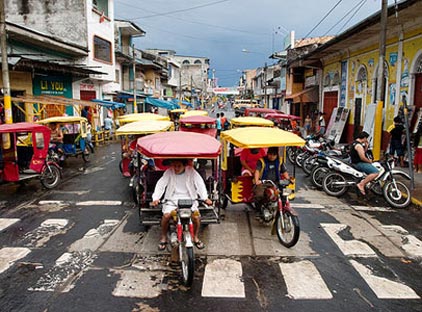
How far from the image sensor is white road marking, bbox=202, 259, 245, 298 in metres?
4.79

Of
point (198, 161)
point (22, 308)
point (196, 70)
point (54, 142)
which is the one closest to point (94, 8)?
point (54, 142)

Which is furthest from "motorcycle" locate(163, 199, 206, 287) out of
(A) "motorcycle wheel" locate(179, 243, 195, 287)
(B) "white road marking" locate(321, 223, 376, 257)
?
(B) "white road marking" locate(321, 223, 376, 257)

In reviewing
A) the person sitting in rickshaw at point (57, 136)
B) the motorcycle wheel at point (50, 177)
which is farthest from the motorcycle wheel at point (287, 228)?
the person sitting in rickshaw at point (57, 136)

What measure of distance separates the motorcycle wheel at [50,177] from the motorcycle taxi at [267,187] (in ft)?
16.8

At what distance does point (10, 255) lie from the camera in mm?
5988

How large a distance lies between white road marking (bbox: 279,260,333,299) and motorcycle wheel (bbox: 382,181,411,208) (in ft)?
13.9

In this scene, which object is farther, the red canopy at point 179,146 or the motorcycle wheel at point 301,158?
the motorcycle wheel at point 301,158

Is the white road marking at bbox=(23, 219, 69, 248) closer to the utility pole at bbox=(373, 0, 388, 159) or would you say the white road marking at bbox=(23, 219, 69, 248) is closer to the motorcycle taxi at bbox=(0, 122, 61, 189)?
the motorcycle taxi at bbox=(0, 122, 61, 189)

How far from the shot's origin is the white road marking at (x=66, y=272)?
4.95 m

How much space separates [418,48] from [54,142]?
13.1 m

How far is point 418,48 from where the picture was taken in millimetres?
13336

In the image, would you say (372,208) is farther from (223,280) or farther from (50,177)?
(50,177)

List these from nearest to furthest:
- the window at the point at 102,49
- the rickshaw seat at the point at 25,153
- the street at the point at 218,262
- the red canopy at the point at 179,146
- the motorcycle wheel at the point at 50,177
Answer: the street at the point at 218,262 → the red canopy at the point at 179,146 → the motorcycle wheel at the point at 50,177 → the rickshaw seat at the point at 25,153 → the window at the point at 102,49

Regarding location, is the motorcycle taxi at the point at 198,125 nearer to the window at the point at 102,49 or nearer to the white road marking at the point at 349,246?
the white road marking at the point at 349,246
